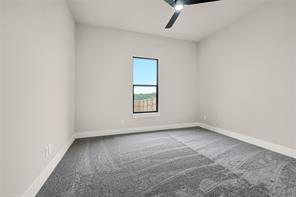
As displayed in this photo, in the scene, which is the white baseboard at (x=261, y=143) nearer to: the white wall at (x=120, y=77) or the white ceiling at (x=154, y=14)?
the white wall at (x=120, y=77)

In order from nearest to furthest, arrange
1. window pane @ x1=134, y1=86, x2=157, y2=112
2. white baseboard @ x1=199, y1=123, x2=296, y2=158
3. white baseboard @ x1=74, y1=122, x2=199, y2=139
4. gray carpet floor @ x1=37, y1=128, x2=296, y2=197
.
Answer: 1. gray carpet floor @ x1=37, y1=128, x2=296, y2=197
2. white baseboard @ x1=199, y1=123, x2=296, y2=158
3. white baseboard @ x1=74, y1=122, x2=199, y2=139
4. window pane @ x1=134, y1=86, x2=157, y2=112

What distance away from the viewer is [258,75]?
9.85ft

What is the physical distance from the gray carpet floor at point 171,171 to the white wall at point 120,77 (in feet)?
2.89

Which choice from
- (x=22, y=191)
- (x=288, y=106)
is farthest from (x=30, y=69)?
(x=288, y=106)

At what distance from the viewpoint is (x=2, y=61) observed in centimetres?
111

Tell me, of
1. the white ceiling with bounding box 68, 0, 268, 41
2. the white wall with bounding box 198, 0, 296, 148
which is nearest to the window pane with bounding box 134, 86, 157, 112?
the white ceiling with bounding box 68, 0, 268, 41

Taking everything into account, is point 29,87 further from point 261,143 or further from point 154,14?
point 261,143

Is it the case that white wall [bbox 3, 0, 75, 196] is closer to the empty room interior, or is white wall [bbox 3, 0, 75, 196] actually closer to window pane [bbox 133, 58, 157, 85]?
the empty room interior

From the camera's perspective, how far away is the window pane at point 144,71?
4168 millimetres

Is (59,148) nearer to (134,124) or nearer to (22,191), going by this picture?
(22,191)

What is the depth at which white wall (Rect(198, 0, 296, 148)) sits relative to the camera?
2537 mm

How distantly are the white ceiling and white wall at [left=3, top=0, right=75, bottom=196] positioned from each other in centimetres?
92

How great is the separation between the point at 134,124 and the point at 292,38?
3.85m

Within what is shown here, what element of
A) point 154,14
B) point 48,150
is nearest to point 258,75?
point 154,14
